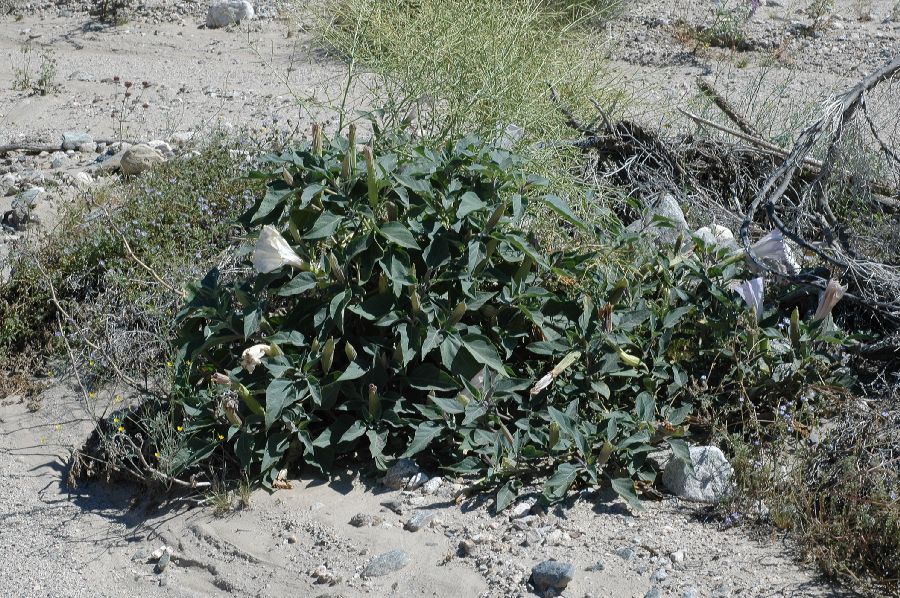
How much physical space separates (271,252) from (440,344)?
1.92ft

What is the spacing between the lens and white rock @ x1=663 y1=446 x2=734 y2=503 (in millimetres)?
2828

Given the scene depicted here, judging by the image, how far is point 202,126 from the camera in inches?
228

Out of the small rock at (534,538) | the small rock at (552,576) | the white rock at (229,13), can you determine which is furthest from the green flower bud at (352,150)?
the white rock at (229,13)

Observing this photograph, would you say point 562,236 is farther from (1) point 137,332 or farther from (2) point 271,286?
(1) point 137,332

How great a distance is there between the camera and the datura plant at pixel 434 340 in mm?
2873

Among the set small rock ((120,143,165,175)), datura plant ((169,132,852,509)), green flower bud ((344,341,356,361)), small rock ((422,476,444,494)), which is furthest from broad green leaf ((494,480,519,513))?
small rock ((120,143,165,175))

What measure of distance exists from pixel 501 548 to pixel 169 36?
7.09 metres

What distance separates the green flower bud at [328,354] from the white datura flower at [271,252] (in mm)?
274

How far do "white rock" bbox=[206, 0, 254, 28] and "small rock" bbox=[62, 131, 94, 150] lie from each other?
3172 mm

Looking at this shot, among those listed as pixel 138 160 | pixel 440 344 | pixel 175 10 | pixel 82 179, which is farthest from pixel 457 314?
pixel 175 10

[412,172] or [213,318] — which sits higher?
[412,172]

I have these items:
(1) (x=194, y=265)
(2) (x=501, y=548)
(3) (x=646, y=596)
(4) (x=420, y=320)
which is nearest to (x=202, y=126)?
(1) (x=194, y=265)

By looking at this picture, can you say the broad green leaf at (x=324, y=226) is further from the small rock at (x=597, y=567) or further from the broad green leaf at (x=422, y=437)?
the small rock at (x=597, y=567)

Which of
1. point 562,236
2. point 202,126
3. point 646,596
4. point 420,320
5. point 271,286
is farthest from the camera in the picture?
point 202,126
